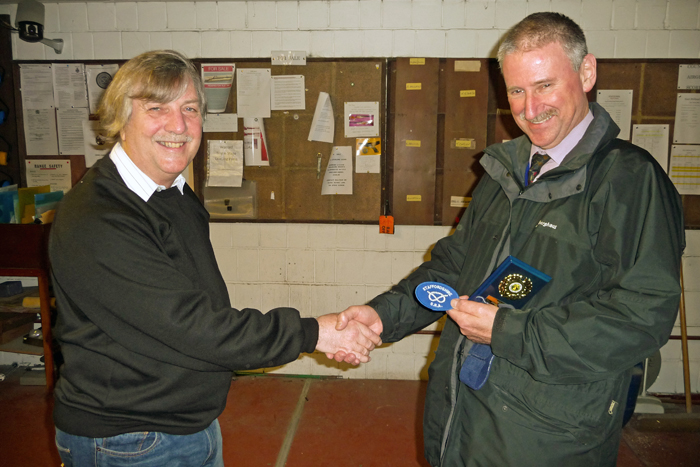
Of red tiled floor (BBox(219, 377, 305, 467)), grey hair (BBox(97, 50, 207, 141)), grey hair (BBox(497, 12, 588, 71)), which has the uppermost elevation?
grey hair (BBox(497, 12, 588, 71))

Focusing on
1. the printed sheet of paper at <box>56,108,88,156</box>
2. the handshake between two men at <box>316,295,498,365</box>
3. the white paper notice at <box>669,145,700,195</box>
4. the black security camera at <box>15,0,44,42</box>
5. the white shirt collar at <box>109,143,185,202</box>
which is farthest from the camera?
the printed sheet of paper at <box>56,108,88,156</box>

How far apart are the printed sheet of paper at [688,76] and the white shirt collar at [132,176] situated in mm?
3827

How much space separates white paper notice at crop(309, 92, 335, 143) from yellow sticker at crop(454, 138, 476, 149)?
3.23 feet

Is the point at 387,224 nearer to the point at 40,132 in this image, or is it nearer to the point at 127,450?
the point at 127,450

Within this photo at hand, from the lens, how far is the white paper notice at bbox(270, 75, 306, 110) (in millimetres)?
3559

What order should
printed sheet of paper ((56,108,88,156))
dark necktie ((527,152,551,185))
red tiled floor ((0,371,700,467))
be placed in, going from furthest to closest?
printed sheet of paper ((56,108,88,156)), red tiled floor ((0,371,700,467)), dark necktie ((527,152,551,185))

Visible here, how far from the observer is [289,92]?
11.7 feet

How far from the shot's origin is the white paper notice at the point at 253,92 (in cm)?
357

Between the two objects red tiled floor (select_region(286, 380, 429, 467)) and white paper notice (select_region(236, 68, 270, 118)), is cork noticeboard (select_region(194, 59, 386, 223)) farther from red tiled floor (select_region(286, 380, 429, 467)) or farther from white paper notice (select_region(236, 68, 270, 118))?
red tiled floor (select_region(286, 380, 429, 467))

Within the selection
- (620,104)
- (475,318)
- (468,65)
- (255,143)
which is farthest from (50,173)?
(620,104)

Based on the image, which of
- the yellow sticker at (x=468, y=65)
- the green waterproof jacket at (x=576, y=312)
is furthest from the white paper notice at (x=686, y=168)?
the green waterproof jacket at (x=576, y=312)

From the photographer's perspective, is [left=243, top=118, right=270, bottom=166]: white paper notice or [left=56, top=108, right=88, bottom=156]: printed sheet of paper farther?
[left=56, top=108, right=88, bottom=156]: printed sheet of paper

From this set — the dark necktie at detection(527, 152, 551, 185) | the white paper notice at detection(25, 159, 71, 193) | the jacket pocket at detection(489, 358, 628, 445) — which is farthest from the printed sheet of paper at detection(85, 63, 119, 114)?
the jacket pocket at detection(489, 358, 628, 445)

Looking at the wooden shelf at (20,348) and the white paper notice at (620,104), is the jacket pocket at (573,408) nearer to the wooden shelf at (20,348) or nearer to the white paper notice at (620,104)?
the white paper notice at (620,104)
